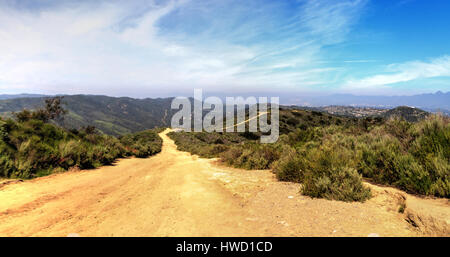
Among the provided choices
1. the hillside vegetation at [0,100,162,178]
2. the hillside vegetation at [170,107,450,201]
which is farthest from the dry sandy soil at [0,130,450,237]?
the hillside vegetation at [0,100,162,178]

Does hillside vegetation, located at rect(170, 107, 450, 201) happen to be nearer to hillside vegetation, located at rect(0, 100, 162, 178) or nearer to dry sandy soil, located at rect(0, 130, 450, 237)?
dry sandy soil, located at rect(0, 130, 450, 237)

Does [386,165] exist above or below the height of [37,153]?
above

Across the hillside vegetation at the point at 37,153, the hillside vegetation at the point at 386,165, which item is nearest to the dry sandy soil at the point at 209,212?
the hillside vegetation at the point at 386,165

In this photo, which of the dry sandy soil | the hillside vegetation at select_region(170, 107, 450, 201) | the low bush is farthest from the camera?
the low bush

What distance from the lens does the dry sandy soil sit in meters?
3.60

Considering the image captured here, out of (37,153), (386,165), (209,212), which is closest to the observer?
(209,212)

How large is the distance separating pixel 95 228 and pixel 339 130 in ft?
41.8

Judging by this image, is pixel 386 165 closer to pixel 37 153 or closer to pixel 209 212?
pixel 209 212

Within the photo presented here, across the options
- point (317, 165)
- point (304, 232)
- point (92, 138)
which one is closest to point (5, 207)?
point (304, 232)

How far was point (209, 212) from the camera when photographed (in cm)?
471

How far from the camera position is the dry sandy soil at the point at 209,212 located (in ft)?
11.8

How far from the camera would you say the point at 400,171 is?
5.84 m

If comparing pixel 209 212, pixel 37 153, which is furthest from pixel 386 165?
pixel 37 153
